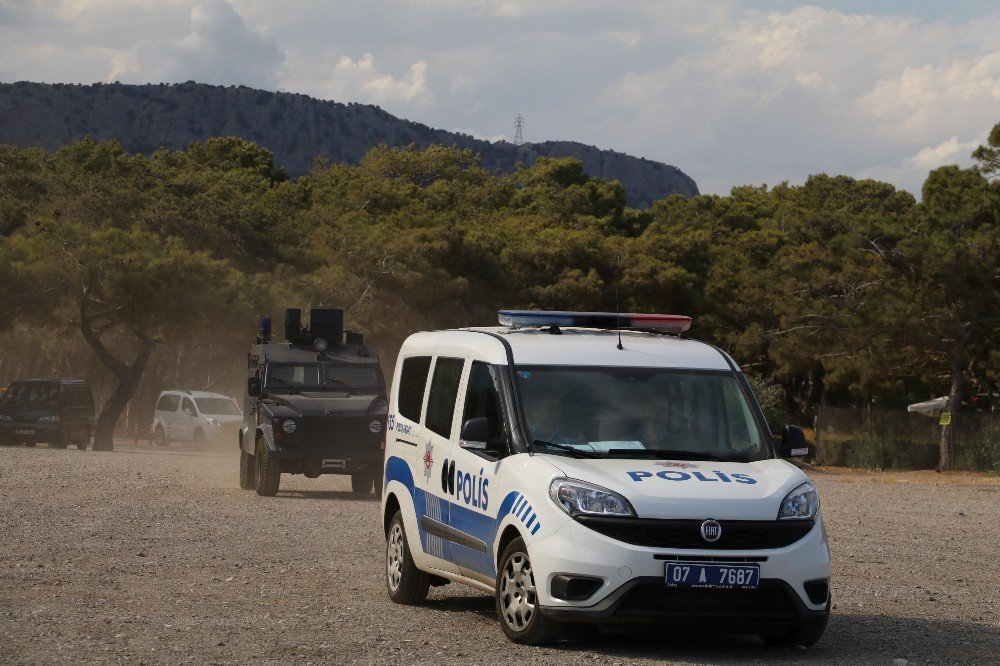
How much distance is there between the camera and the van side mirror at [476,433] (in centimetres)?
927

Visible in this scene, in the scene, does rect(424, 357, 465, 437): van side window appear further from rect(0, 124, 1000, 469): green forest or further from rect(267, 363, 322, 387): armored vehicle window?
rect(0, 124, 1000, 469): green forest

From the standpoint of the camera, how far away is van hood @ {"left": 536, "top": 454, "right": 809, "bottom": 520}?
8.42 m

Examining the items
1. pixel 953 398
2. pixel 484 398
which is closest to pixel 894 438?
pixel 953 398

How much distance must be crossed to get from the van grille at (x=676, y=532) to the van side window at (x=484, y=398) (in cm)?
127

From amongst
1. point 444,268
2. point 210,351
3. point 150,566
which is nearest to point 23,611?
point 150,566

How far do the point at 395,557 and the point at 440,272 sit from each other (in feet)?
127

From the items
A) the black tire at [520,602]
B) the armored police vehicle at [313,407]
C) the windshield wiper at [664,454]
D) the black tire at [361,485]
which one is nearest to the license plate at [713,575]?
the black tire at [520,602]

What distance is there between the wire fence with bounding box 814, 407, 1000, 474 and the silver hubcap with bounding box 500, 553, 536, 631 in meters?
34.7

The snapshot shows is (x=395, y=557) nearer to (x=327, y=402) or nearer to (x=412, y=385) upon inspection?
(x=412, y=385)

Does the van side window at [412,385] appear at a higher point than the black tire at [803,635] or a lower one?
higher

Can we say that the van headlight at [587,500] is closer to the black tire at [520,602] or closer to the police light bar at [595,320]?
the black tire at [520,602]

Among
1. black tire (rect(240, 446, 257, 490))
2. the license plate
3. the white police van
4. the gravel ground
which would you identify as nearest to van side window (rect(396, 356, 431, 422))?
the white police van

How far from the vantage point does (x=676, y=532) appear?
8.42 m

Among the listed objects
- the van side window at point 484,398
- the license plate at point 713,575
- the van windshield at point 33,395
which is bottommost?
the van windshield at point 33,395
